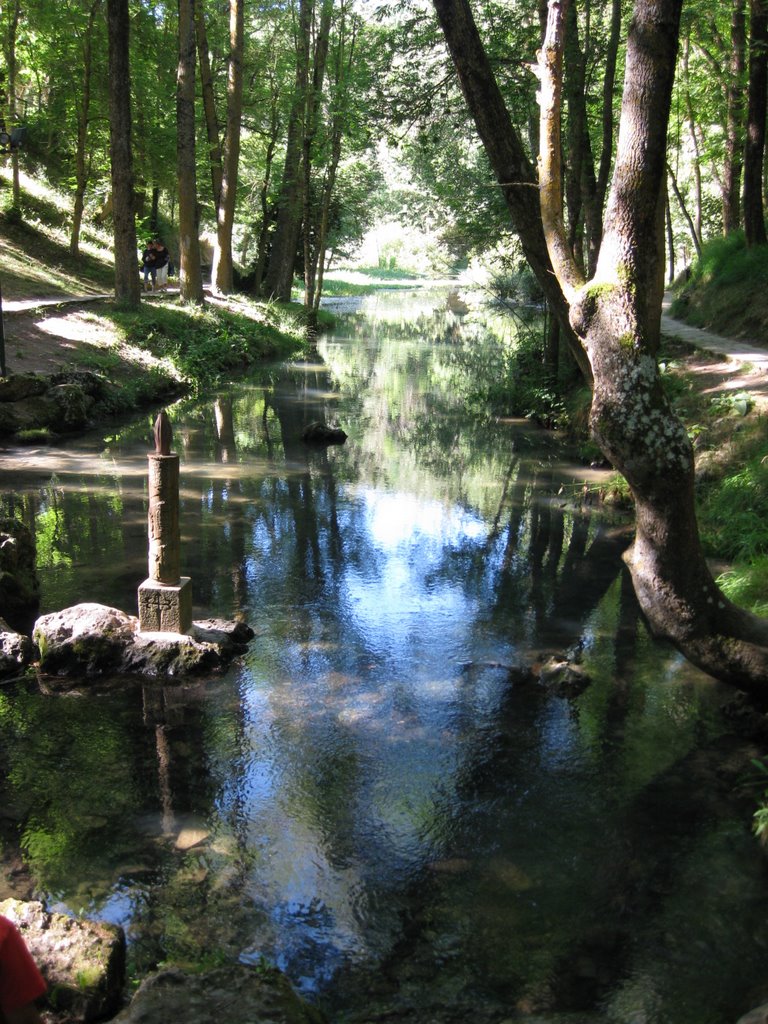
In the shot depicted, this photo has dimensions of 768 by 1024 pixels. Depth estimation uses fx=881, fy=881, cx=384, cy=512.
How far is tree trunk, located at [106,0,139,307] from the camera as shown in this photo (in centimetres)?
2080

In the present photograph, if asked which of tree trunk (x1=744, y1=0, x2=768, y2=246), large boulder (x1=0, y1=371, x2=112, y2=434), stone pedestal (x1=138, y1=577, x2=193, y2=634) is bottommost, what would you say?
stone pedestal (x1=138, y1=577, x2=193, y2=634)

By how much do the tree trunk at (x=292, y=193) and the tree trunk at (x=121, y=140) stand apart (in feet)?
33.8

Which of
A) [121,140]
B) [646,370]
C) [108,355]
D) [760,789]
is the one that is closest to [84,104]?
[121,140]

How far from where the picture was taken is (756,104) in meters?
17.3

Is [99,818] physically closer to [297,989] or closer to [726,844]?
[297,989]

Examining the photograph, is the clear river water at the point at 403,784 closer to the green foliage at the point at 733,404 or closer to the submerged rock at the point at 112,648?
the submerged rock at the point at 112,648

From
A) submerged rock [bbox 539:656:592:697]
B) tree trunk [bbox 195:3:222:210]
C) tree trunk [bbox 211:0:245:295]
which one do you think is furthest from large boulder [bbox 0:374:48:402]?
tree trunk [bbox 195:3:222:210]

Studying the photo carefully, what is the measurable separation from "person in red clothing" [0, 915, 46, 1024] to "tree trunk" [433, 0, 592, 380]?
268 inches

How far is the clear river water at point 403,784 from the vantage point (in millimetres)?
4301

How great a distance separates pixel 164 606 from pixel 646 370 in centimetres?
436

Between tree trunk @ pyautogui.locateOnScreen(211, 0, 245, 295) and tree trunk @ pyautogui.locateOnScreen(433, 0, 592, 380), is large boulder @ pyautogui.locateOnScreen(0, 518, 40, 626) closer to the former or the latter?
tree trunk @ pyautogui.locateOnScreen(433, 0, 592, 380)

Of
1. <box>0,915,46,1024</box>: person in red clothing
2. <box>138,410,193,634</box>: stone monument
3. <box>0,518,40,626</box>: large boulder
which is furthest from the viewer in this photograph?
<box>0,518,40,626</box>: large boulder

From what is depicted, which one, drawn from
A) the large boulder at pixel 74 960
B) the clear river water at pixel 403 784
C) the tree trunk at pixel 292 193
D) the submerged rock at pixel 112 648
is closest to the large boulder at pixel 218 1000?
the large boulder at pixel 74 960

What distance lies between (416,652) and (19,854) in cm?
388
